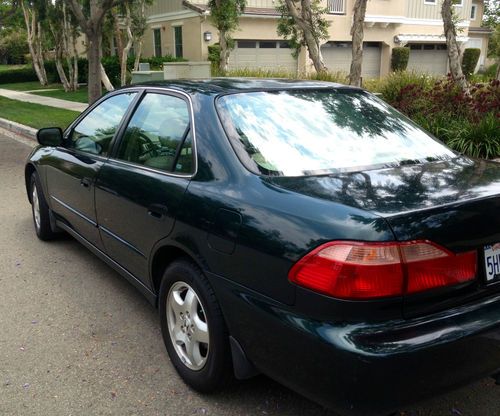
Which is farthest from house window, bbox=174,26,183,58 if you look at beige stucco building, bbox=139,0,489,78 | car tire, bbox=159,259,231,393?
car tire, bbox=159,259,231,393

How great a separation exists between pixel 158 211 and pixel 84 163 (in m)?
1.38

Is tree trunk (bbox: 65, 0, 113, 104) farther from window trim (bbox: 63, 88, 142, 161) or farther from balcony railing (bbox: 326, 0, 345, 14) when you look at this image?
balcony railing (bbox: 326, 0, 345, 14)

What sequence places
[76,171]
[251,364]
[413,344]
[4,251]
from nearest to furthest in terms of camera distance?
[413,344], [251,364], [76,171], [4,251]

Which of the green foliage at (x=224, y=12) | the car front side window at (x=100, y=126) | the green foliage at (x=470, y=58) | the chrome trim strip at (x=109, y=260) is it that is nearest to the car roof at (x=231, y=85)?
the car front side window at (x=100, y=126)

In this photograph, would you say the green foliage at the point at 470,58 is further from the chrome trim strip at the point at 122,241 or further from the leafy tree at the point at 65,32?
the chrome trim strip at the point at 122,241

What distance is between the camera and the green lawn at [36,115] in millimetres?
13688

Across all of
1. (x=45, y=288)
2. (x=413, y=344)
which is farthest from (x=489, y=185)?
(x=45, y=288)

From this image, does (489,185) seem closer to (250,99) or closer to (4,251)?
(250,99)

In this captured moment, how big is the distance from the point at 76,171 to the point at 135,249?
1228mm

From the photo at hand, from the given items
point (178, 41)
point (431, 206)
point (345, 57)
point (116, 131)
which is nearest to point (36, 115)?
point (178, 41)

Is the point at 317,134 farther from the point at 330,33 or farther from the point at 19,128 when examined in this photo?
the point at 330,33

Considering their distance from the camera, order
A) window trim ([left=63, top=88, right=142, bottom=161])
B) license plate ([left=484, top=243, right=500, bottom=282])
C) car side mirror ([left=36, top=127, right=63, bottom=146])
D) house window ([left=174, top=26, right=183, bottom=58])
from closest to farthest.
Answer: license plate ([left=484, top=243, right=500, bottom=282]) → window trim ([left=63, top=88, right=142, bottom=161]) → car side mirror ([left=36, top=127, right=63, bottom=146]) → house window ([left=174, top=26, right=183, bottom=58])

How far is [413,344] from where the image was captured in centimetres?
207

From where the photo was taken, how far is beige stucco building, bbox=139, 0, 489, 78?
24031 millimetres
